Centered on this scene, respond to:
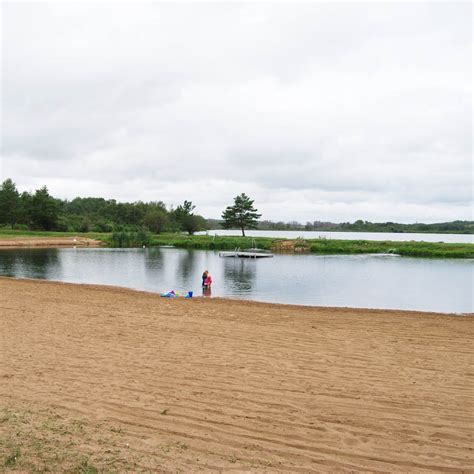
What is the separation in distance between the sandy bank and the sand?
65283 millimetres

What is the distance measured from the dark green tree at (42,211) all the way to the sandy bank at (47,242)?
703 inches

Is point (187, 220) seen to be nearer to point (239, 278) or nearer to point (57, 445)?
point (239, 278)

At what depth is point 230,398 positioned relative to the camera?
22.0 feet

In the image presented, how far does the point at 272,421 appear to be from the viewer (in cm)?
591

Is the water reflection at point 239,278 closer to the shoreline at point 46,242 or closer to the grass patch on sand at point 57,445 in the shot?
the grass patch on sand at point 57,445

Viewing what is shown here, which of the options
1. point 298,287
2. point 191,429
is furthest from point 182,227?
point 191,429

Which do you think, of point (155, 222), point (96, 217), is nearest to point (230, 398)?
point (155, 222)

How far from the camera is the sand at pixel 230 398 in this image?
488 cm

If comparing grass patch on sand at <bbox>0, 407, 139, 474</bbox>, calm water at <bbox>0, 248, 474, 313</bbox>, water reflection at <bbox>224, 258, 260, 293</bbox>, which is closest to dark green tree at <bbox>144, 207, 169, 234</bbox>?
calm water at <bbox>0, 248, 474, 313</bbox>

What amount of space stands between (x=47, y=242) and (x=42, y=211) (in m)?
23.9

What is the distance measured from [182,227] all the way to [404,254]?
6667 cm

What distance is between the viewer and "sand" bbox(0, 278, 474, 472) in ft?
16.0

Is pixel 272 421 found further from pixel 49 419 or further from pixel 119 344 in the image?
pixel 119 344

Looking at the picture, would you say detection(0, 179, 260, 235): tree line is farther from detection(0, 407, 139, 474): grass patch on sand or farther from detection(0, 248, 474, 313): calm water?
detection(0, 407, 139, 474): grass patch on sand
